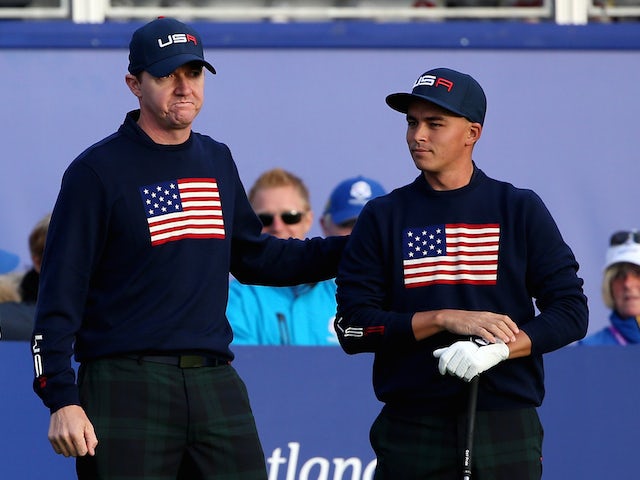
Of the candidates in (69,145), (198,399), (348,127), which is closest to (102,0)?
(69,145)

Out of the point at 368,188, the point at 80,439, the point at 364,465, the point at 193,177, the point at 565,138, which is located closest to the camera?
the point at 80,439

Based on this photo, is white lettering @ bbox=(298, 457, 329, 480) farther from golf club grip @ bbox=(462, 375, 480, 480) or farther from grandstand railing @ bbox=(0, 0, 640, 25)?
grandstand railing @ bbox=(0, 0, 640, 25)

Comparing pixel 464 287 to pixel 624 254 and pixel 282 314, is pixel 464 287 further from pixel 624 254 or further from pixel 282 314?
pixel 624 254

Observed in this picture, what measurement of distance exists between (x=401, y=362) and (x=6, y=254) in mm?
3447

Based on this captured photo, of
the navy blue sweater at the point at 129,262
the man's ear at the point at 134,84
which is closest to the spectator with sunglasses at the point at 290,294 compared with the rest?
the navy blue sweater at the point at 129,262

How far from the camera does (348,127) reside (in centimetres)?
738

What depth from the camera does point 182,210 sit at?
156 inches

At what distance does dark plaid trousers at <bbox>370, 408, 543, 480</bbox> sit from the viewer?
3.85 meters

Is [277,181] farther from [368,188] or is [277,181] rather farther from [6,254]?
[6,254]

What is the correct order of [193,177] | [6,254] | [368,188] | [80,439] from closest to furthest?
[80,439] < [193,177] < [368,188] < [6,254]

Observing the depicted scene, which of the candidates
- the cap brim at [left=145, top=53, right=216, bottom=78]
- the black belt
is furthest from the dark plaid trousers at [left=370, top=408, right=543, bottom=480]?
the cap brim at [left=145, top=53, right=216, bottom=78]

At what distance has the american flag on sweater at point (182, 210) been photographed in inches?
155

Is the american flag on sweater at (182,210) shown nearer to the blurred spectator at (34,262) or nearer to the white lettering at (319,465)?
the white lettering at (319,465)

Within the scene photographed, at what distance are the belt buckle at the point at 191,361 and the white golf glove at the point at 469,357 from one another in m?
0.70
